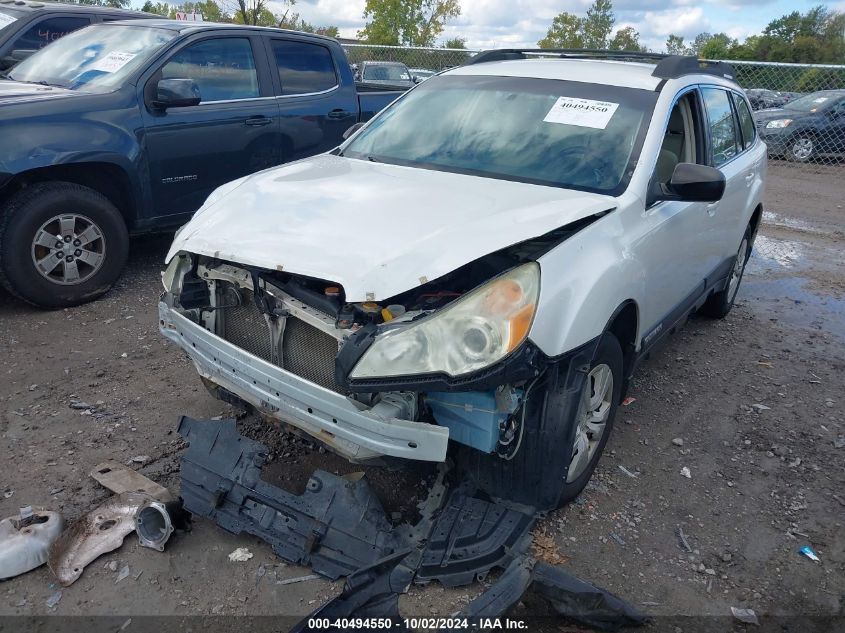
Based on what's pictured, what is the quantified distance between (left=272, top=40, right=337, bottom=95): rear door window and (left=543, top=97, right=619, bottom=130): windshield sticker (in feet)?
10.6

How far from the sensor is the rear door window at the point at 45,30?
7.60 m

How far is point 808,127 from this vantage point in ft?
44.5

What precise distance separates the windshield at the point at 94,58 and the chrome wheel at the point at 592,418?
4.08m

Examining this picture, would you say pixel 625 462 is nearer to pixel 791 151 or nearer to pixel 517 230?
pixel 517 230

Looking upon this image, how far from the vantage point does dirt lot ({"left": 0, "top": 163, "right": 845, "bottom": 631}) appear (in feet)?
8.45

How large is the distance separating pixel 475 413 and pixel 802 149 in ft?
46.0

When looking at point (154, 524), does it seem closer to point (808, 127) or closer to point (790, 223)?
point (790, 223)

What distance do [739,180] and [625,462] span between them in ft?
7.40

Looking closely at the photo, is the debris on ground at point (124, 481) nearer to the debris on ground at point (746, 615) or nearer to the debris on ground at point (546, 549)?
the debris on ground at point (546, 549)

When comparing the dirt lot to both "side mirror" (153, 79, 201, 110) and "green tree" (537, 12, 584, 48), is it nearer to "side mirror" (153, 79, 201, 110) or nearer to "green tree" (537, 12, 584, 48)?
"side mirror" (153, 79, 201, 110)

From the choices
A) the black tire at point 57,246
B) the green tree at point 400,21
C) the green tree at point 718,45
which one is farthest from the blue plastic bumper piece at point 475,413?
the green tree at point 718,45

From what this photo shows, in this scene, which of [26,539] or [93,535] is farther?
[93,535]

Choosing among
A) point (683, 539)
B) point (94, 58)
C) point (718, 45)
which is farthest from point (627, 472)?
point (718, 45)

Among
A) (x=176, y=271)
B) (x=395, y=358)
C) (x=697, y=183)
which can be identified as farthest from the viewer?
(x=697, y=183)
